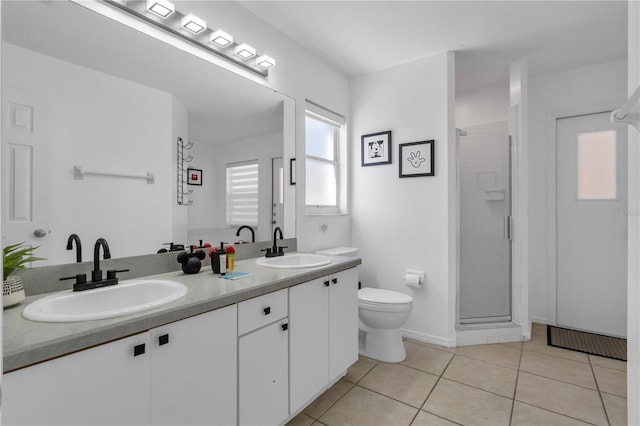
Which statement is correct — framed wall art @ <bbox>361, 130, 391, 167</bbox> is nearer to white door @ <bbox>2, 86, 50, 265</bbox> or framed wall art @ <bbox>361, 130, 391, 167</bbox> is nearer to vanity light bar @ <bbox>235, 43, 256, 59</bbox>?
vanity light bar @ <bbox>235, 43, 256, 59</bbox>

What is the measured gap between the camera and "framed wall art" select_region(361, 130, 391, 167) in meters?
3.12

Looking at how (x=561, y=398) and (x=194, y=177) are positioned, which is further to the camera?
(x=561, y=398)

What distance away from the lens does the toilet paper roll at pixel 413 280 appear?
2.87 m

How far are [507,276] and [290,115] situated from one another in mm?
2452

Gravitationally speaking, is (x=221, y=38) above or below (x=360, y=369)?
above

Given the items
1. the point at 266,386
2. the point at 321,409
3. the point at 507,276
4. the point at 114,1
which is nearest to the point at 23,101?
the point at 114,1

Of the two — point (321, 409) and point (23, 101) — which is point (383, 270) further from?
point (23, 101)

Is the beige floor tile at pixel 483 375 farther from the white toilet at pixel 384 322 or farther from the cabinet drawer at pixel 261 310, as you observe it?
the cabinet drawer at pixel 261 310

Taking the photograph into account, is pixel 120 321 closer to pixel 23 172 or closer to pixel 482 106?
pixel 23 172

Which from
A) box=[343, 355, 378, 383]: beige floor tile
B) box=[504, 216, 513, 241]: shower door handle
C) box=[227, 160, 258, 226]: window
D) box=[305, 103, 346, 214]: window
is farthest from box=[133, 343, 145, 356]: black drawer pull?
box=[504, 216, 513, 241]: shower door handle

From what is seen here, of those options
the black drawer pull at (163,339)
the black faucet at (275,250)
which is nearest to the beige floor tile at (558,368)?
the black faucet at (275,250)

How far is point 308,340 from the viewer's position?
181 centimetres

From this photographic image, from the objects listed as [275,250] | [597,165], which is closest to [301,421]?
[275,250]

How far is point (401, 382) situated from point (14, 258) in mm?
2181
